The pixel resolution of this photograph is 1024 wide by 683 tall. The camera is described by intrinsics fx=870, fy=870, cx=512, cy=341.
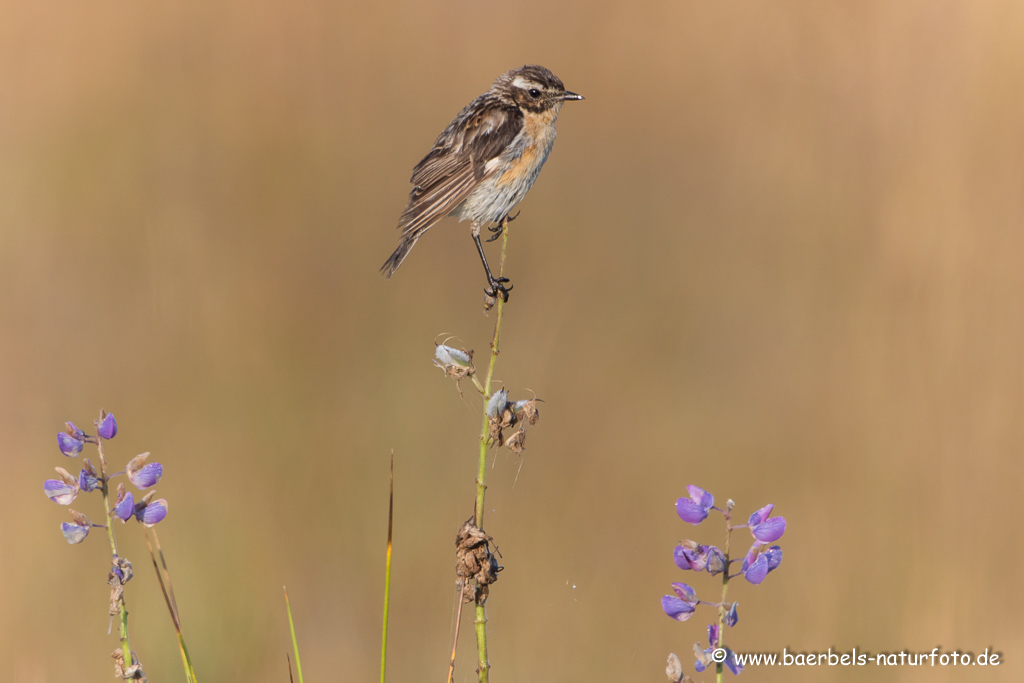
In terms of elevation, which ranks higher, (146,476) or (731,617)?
(146,476)

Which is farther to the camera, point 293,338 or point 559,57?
point 559,57

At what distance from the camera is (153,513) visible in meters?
1.30

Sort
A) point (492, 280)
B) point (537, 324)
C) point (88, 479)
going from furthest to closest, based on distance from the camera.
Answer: point (537, 324), point (492, 280), point (88, 479)

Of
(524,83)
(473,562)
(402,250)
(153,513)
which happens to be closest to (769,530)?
(473,562)

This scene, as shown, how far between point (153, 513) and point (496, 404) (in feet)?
1.97

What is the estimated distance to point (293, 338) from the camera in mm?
4332

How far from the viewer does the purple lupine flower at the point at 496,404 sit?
1567 millimetres

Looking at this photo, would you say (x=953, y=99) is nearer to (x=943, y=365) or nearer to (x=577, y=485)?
(x=943, y=365)

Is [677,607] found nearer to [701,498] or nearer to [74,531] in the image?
[701,498]

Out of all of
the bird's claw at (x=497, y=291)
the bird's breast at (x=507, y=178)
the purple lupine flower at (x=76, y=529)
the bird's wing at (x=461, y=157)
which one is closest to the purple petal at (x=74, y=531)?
the purple lupine flower at (x=76, y=529)

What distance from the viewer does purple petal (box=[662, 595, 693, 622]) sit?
3.95 ft

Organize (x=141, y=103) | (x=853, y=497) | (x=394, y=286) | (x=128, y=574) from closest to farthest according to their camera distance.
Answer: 1. (x=128, y=574)
2. (x=853, y=497)
3. (x=394, y=286)
4. (x=141, y=103)

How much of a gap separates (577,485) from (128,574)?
9.54 feet

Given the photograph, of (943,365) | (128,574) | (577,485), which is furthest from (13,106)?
(943,365)
